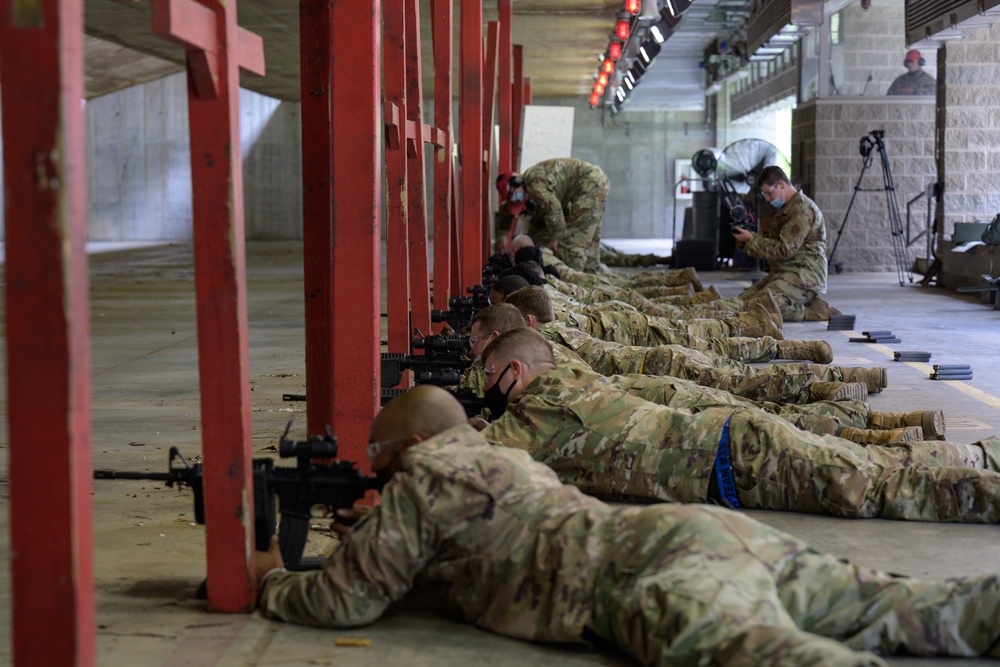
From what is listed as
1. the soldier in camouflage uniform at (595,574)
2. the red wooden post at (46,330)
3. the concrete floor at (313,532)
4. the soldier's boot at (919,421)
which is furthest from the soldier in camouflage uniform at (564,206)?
the red wooden post at (46,330)

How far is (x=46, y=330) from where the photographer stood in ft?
7.47

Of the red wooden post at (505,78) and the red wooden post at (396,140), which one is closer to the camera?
the red wooden post at (396,140)

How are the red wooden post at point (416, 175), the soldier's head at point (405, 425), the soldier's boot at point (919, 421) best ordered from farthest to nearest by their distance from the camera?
the red wooden post at point (416, 175), the soldier's boot at point (919, 421), the soldier's head at point (405, 425)

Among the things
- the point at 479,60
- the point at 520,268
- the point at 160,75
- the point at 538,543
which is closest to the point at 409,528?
the point at 538,543

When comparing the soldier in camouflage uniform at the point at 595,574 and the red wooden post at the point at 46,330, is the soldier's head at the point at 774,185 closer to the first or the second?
the soldier in camouflage uniform at the point at 595,574

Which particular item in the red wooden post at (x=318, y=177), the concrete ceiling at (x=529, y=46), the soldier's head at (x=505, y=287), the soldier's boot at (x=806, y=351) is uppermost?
the concrete ceiling at (x=529, y=46)

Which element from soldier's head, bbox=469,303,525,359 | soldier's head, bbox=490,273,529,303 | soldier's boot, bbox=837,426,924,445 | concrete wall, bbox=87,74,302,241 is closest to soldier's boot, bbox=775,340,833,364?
soldier's head, bbox=490,273,529,303

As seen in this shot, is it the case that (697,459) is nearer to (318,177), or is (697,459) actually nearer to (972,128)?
(318,177)

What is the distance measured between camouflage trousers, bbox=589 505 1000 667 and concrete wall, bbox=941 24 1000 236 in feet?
46.6

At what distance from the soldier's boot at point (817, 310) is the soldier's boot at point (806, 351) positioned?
3171 millimetres

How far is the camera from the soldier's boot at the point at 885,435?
16.5 ft

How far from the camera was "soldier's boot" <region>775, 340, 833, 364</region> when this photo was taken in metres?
8.30

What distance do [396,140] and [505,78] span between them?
35.4 feet

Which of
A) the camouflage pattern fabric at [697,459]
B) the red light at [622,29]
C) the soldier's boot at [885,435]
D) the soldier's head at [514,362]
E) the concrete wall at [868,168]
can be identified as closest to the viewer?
the camouflage pattern fabric at [697,459]
